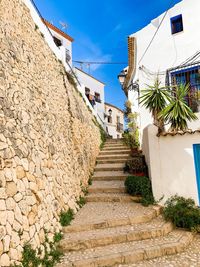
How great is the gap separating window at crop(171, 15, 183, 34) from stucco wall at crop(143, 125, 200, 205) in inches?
270

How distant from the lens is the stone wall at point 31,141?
164 inches

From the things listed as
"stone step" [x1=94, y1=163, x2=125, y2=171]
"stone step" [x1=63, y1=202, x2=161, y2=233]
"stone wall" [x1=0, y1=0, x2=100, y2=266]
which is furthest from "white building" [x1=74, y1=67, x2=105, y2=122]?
"stone step" [x1=63, y1=202, x2=161, y2=233]

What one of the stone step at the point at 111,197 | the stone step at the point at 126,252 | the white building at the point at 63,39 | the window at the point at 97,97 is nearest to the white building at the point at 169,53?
the stone step at the point at 111,197

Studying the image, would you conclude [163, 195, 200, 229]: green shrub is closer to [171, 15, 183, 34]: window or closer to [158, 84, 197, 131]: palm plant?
[158, 84, 197, 131]: palm plant

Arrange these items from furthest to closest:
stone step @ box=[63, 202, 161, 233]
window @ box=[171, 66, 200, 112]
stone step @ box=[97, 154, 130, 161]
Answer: stone step @ box=[97, 154, 130, 161]
window @ box=[171, 66, 200, 112]
stone step @ box=[63, 202, 161, 233]

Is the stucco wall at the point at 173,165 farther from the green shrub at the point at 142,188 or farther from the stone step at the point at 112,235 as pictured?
the stone step at the point at 112,235

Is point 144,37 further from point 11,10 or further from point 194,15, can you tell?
point 11,10

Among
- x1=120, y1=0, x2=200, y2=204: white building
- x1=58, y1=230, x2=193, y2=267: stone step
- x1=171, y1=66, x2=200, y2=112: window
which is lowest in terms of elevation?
x1=58, y1=230, x2=193, y2=267: stone step

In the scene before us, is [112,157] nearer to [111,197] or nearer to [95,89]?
[111,197]

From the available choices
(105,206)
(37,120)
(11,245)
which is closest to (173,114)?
(105,206)

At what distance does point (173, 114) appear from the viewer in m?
→ 7.65

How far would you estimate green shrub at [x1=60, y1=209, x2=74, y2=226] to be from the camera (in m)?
5.80

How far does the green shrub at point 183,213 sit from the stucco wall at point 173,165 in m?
0.34

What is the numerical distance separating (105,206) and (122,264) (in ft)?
8.43
